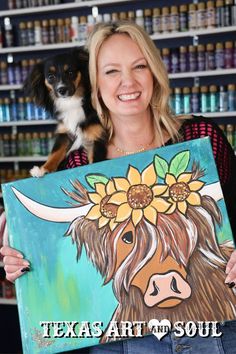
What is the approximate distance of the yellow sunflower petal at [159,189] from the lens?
1.21 metres

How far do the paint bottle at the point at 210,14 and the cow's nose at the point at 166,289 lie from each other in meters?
2.67

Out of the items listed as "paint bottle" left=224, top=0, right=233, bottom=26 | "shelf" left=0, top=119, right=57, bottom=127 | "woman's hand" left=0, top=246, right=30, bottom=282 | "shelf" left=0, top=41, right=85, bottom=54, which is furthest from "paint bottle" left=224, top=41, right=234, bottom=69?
"woman's hand" left=0, top=246, right=30, bottom=282

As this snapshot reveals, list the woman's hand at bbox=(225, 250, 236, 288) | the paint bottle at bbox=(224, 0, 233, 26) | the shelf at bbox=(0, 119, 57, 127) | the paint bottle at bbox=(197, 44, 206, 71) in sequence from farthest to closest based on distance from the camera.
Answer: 1. the shelf at bbox=(0, 119, 57, 127)
2. the paint bottle at bbox=(197, 44, 206, 71)
3. the paint bottle at bbox=(224, 0, 233, 26)
4. the woman's hand at bbox=(225, 250, 236, 288)

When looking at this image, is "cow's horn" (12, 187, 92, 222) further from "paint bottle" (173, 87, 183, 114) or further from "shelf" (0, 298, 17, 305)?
"shelf" (0, 298, 17, 305)

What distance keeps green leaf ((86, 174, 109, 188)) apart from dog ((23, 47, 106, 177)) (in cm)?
25

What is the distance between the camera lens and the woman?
1321mm

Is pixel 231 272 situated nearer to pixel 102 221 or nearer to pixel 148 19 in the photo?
pixel 102 221

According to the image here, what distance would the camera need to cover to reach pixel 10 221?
1222 mm

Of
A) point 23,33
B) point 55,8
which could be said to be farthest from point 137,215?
point 23,33

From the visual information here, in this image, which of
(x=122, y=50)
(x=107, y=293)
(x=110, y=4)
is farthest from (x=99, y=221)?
(x=110, y=4)

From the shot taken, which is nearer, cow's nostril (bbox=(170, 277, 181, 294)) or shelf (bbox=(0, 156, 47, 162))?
cow's nostril (bbox=(170, 277, 181, 294))

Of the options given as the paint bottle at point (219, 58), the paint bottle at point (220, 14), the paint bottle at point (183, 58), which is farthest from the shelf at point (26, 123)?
the paint bottle at point (220, 14)

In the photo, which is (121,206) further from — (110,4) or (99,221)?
(110,4)

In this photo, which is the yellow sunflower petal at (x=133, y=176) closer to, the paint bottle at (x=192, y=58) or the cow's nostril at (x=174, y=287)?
the cow's nostril at (x=174, y=287)
